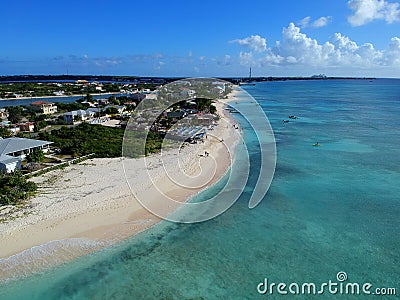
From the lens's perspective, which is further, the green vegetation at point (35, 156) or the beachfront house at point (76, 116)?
the beachfront house at point (76, 116)

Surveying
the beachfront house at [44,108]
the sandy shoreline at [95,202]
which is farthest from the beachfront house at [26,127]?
the sandy shoreline at [95,202]

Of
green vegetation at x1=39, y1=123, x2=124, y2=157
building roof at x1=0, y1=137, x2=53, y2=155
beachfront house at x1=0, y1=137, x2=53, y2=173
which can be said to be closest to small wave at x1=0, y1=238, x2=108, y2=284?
beachfront house at x1=0, y1=137, x2=53, y2=173

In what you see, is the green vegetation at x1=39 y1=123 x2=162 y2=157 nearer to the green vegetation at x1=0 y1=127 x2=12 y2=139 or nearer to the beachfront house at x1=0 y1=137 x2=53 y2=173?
the beachfront house at x1=0 y1=137 x2=53 y2=173

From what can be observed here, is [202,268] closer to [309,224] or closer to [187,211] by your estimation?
[187,211]

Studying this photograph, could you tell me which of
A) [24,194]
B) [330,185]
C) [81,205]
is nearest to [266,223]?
[330,185]

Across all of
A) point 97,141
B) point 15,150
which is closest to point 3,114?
point 97,141

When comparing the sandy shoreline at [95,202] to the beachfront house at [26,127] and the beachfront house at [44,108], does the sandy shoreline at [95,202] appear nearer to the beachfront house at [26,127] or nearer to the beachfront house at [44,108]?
the beachfront house at [26,127]
